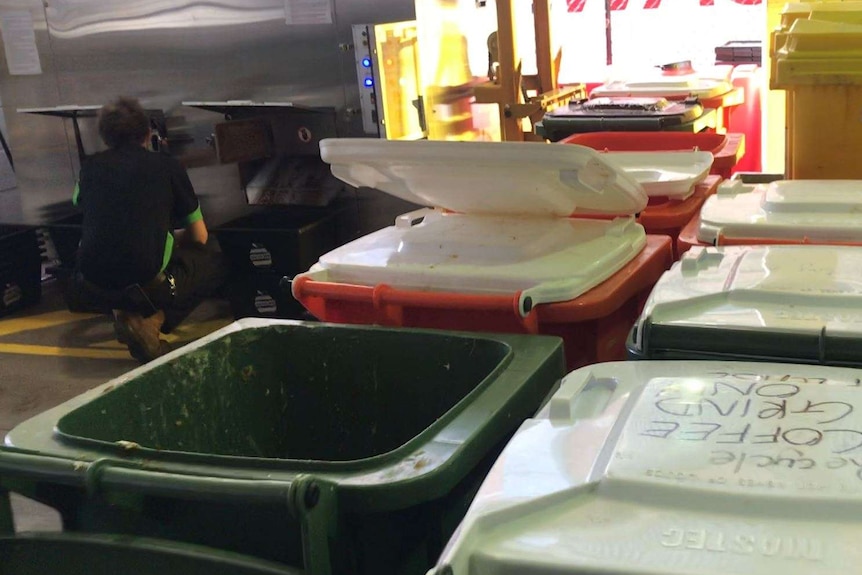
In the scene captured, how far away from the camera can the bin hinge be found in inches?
43.8

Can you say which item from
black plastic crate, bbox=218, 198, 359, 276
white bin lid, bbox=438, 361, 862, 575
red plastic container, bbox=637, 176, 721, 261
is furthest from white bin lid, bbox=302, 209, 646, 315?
black plastic crate, bbox=218, 198, 359, 276

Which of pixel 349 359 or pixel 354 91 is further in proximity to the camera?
pixel 354 91

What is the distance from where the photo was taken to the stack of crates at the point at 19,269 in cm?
570

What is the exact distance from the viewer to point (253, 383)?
185cm

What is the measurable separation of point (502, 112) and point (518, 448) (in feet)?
11.0

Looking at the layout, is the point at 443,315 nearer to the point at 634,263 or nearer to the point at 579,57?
the point at 634,263

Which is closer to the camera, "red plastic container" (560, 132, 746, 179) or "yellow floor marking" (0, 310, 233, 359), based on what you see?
"red plastic container" (560, 132, 746, 179)

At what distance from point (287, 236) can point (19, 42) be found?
2.60m

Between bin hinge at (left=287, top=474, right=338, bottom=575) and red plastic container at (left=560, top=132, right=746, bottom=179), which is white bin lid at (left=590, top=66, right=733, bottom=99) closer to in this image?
red plastic container at (left=560, top=132, right=746, bottom=179)

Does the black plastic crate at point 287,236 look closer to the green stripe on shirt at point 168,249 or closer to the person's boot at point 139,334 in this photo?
the green stripe on shirt at point 168,249

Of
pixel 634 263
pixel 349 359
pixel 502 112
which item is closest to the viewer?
pixel 349 359

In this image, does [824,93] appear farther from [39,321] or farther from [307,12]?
[39,321]

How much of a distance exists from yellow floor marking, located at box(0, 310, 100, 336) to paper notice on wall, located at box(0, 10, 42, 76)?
63.2 inches

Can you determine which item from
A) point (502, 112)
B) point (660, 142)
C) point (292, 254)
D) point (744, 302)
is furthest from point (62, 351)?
point (744, 302)
